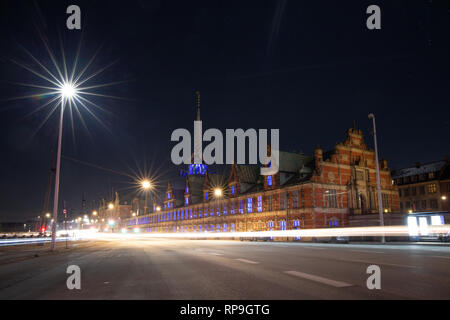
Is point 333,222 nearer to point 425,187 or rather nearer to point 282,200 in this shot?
point 282,200

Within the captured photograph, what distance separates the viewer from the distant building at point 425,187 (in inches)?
2761

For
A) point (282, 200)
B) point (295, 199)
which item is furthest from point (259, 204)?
point (295, 199)

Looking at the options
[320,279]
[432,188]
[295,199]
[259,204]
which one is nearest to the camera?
[320,279]

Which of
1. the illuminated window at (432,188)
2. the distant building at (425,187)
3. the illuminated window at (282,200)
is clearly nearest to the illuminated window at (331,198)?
the illuminated window at (282,200)

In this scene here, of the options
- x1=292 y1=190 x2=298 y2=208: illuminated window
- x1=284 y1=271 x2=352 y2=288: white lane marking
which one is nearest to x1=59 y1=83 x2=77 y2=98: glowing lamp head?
A: x1=284 y1=271 x2=352 y2=288: white lane marking

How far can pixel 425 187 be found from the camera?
74.4 metres

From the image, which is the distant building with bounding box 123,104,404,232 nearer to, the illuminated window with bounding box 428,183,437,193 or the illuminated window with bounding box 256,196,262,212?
the illuminated window with bounding box 256,196,262,212

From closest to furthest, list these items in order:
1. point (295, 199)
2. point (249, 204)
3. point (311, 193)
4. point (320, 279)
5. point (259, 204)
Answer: point (320, 279)
point (311, 193)
point (295, 199)
point (259, 204)
point (249, 204)

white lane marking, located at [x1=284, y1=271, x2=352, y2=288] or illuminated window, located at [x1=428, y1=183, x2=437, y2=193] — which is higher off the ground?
illuminated window, located at [x1=428, y1=183, x2=437, y2=193]

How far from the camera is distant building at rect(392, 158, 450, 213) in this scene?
70125 millimetres

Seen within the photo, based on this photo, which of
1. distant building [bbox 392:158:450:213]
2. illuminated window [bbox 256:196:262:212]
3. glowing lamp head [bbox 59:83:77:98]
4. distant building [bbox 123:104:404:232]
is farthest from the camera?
distant building [bbox 392:158:450:213]

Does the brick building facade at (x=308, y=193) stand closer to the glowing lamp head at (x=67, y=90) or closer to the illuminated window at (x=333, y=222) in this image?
the illuminated window at (x=333, y=222)

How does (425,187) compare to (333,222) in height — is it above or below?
above

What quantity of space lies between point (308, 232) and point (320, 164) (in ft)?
34.3
